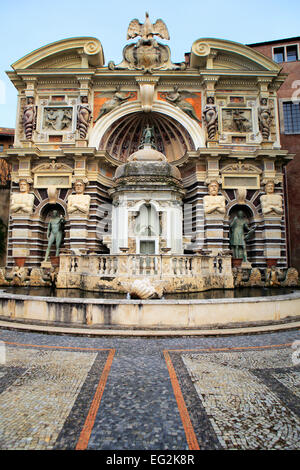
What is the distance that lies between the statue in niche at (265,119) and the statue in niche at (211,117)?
3290 mm

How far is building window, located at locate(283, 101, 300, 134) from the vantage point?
22.8 m

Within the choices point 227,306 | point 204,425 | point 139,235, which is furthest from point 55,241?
point 204,425

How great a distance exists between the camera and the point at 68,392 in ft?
11.6

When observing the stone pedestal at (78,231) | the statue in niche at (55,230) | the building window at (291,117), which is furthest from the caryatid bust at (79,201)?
the building window at (291,117)

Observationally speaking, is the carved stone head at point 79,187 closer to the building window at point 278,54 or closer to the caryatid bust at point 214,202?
the caryatid bust at point 214,202

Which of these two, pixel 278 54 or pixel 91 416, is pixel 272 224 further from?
pixel 91 416

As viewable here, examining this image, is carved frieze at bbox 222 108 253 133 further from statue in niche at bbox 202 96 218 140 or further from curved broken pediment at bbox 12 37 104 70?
curved broken pediment at bbox 12 37 104 70

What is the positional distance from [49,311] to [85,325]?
3.55 feet

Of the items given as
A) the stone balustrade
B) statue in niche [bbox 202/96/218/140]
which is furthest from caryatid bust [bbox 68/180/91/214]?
statue in niche [bbox 202/96/218/140]

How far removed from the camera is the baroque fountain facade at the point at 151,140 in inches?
718

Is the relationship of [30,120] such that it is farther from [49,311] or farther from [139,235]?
[49,311]

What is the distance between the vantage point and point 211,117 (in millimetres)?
19250

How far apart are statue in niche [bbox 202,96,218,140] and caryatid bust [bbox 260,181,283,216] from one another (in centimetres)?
529

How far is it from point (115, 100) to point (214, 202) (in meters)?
10.6
